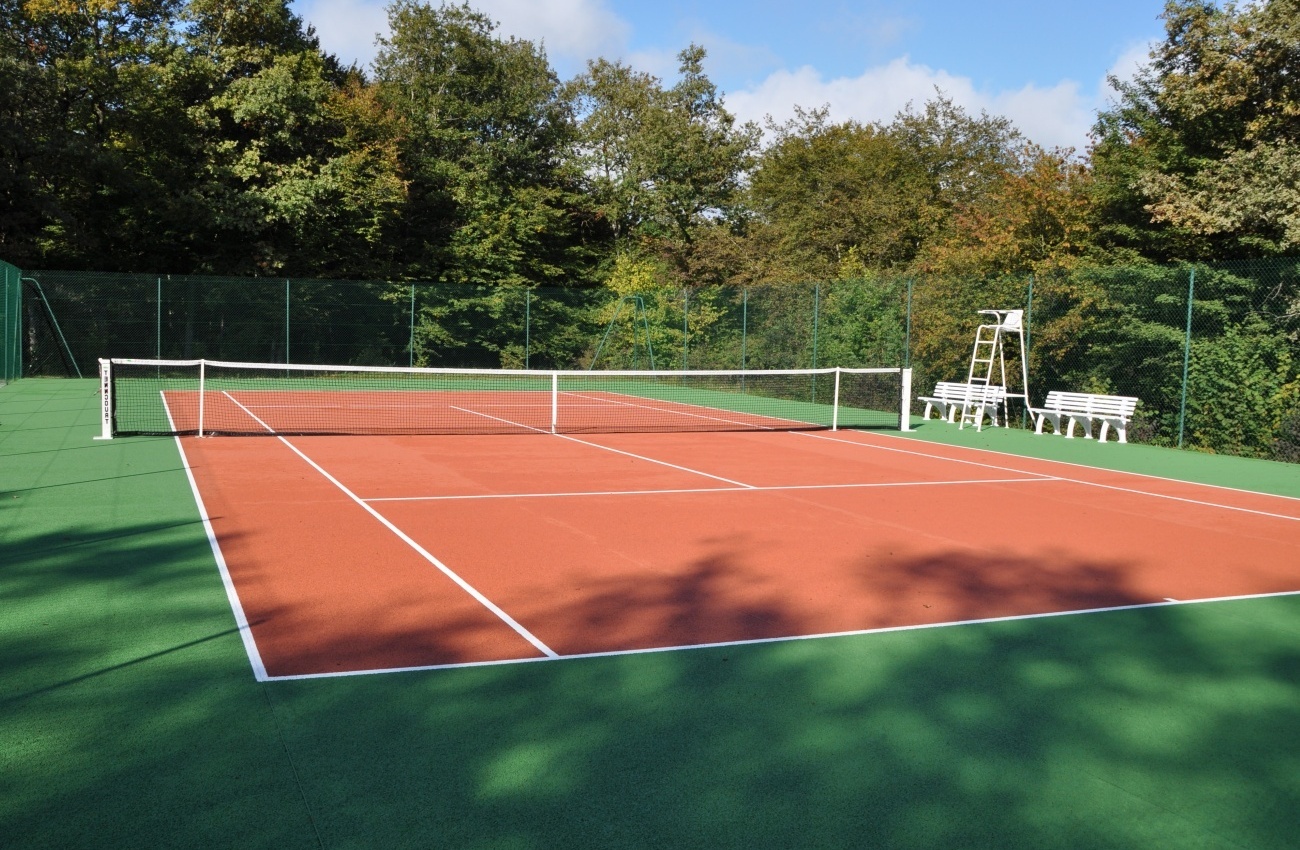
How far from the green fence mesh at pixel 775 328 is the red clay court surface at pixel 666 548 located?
394 centimetres

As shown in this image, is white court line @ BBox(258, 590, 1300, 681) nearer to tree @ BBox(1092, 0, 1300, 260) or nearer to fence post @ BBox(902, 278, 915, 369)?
tree @ BBox(1092, 0, 1300, 260)

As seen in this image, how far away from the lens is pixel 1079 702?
4750mm

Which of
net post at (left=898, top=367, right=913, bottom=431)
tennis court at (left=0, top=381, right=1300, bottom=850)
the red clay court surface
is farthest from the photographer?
net post at (left=898, top=367, right=913, bottom=431)

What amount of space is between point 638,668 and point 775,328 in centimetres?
2102

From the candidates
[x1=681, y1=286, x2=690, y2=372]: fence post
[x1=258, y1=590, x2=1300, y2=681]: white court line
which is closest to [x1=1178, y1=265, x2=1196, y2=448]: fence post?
[x1=258, y1=590, x2=1300, y2=681]: white court line

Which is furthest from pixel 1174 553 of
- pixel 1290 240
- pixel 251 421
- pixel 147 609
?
pixel 251 421

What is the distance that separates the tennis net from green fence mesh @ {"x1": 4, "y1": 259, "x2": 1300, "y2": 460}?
0.61m

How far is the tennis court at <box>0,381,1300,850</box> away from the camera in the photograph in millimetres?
3582

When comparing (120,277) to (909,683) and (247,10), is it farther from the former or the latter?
(909,683)

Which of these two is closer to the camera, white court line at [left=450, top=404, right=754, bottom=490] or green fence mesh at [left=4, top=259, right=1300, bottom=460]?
white court line at [left=450, top=404, right=754, bottom=490]

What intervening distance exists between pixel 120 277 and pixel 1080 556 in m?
25.6

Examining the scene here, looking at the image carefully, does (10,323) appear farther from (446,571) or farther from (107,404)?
(446,571)

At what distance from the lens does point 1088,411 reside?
1700cm

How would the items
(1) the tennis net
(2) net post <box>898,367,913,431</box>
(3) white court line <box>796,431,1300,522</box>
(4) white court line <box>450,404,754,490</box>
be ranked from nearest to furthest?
(3) white court line <box>796,431,1300,522</box> → (4) white court line <box>450,404,754,490</box> → (1) the tennis net → (2) net post <box>898,367,913,431</box>
